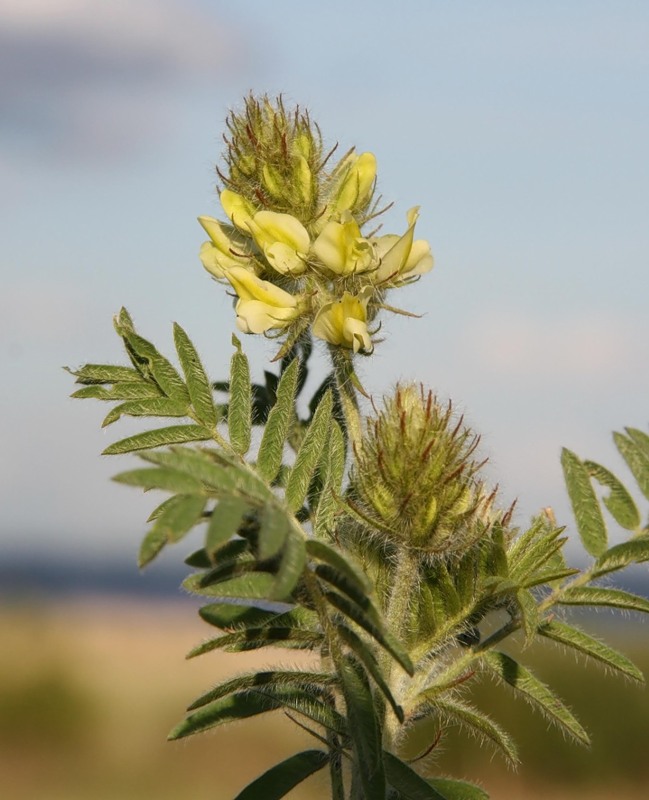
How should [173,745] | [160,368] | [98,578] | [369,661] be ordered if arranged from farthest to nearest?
1. [98,578]
2. [173,745]
3. [160,368]
4. [369,661]

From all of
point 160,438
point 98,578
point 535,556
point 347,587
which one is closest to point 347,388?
point 160,438

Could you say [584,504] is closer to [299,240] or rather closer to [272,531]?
[299,240]

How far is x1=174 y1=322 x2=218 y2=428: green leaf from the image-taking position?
227cm

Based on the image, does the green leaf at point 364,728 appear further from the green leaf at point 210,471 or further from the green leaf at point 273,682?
the green leaf at point 210,471

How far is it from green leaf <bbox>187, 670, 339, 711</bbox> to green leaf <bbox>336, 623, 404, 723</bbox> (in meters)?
0.14

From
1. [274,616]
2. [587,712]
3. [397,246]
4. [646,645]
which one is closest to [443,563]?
[274,616]

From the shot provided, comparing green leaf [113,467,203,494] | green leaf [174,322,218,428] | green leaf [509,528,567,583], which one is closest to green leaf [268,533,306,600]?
green leaf [113,467,203,494]

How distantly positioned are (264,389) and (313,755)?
0.81 meters

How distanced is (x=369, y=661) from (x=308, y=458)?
0.53m

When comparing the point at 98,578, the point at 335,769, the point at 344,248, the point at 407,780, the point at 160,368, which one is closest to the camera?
the point at 407,780

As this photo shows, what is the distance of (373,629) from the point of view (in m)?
1.58

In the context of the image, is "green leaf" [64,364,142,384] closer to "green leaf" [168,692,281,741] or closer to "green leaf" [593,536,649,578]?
"green leaf" [168,692,281,741]

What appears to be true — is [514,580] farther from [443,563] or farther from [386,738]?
[386,738]

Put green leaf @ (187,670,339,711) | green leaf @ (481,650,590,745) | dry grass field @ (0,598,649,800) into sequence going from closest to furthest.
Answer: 1. green leaf @ (187,670,339,711)
2. green leaf @ (481,650,590,745)
3. dry grass field @ (0,598,649,800)
